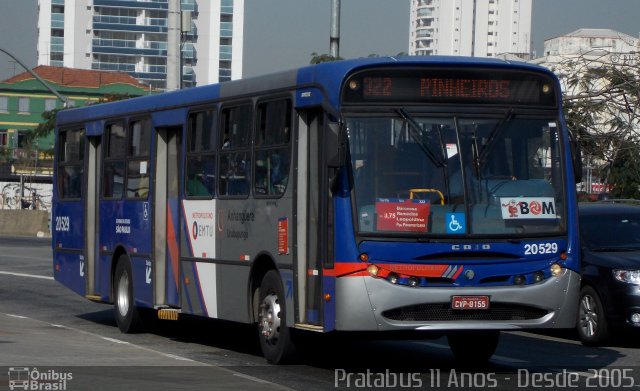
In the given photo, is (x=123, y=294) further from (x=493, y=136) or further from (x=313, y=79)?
(x=493, y=136)

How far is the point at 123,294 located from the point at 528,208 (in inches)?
284

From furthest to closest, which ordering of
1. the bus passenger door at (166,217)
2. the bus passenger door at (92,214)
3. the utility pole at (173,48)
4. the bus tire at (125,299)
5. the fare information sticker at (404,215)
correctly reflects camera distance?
the utility pole at (173,48) → the bus passenger door at (92,214) → the bus tire at (125,299) → the bus passenger door at (166,217) → the fare information sticker at (404,215)

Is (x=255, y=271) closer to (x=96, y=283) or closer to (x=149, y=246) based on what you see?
(x=149, y=246)

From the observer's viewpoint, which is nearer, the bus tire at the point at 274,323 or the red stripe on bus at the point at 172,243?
the bus tire at the point at 274,323

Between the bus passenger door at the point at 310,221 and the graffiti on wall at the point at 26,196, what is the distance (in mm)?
58751

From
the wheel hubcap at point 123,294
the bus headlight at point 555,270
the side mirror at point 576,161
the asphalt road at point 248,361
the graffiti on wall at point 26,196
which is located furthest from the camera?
the graffiti on wall at point 26,196

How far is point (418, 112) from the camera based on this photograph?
1177 centimetres

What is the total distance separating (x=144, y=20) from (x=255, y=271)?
132732mm

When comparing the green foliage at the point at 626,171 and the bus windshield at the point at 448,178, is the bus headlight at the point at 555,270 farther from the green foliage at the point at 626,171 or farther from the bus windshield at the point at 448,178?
the green foliage at the point at 626,171

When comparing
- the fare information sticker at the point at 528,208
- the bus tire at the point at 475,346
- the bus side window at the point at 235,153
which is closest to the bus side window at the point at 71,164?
the bus side window at the point at 235,153

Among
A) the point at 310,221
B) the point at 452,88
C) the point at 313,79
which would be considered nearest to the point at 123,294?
the point at 310,221

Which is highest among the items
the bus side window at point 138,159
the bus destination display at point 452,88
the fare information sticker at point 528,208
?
the bus destination display at point 452,88

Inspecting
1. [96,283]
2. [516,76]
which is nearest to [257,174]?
[516,76]

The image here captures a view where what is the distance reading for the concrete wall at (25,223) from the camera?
55.5 meters
